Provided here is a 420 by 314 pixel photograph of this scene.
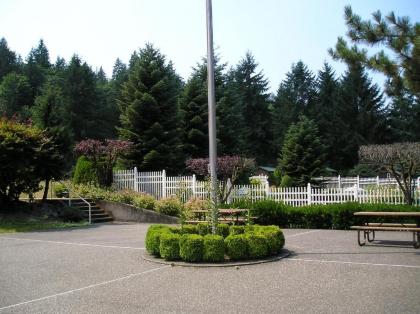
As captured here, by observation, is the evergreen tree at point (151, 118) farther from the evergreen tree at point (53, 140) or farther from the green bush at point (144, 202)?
the green bush at point (144, 202)

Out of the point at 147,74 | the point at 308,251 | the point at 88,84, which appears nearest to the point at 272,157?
the point at 88,84

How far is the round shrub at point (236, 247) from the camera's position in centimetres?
885

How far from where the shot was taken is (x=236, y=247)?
8852mm

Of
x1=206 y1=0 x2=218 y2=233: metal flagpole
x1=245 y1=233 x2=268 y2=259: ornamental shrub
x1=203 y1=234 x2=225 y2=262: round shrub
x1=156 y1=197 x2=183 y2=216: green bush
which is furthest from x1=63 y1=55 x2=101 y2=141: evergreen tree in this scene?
x1=245 y1=233 x2=268 y2=259: ornamental shrub

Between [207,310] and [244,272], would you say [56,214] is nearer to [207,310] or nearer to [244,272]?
[244,272]

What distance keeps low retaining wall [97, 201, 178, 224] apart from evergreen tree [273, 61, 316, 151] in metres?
40.8

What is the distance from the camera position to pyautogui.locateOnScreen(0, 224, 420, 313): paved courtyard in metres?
5.80

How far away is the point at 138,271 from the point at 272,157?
5434 cm

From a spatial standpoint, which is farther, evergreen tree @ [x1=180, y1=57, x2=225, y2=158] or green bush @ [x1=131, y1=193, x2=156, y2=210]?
evergreen tree @ [x1=180, y1=57, x2=225, y2=158]

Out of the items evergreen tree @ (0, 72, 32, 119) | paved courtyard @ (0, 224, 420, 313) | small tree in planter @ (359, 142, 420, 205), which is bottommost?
paved courtyard @ (0, 224, 420, 313)

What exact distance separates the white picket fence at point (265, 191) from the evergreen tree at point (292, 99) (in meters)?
38.2

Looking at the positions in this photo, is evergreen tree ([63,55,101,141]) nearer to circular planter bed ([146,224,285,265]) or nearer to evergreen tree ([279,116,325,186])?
evergreen tree ([279,116,325,186])

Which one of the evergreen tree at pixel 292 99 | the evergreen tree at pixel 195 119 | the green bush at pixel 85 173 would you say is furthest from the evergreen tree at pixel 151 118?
the evergreen tree at pixel 292 99

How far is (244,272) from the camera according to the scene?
7.96m
